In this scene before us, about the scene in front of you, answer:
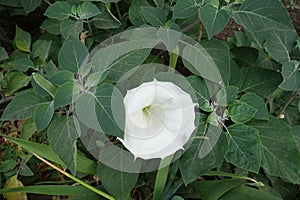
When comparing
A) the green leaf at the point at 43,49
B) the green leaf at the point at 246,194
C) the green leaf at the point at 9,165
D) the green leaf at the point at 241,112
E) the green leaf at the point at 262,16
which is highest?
the green leaf at the point at 262,16

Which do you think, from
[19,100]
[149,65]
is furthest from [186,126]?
[19,100]

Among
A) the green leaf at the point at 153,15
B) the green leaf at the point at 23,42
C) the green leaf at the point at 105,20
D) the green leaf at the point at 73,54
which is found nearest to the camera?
the green leaf at the point at 73,54

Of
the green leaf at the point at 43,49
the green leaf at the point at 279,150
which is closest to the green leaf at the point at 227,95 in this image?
the green leaf at the point at 279,150

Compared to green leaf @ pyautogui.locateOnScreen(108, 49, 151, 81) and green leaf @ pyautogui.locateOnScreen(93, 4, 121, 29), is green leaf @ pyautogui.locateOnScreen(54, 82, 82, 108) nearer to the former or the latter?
green leaf @ pyautogui.locateOnScreen(108, 49, 151, 81)

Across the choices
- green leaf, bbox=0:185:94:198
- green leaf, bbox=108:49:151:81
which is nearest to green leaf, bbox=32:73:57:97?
green leaf, bbox=108:49:151:81

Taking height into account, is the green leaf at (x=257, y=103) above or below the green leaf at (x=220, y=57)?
below

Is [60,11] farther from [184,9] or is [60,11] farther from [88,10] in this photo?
[184,9]

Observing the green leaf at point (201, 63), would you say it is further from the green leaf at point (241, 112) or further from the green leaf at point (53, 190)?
the green leaf at point (53, 190)
